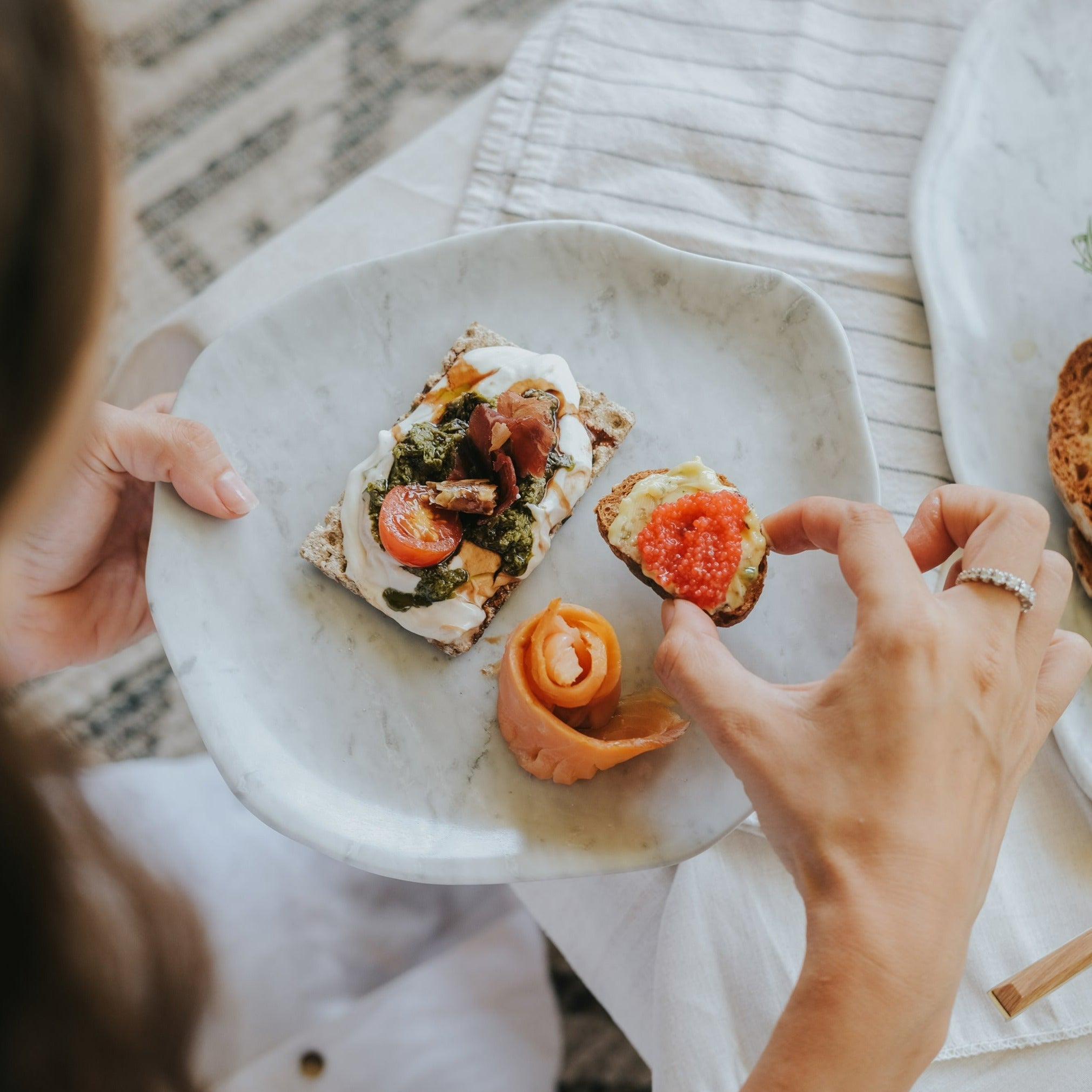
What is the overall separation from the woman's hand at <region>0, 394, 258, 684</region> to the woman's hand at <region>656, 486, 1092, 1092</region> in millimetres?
1056

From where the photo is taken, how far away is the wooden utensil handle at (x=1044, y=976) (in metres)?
1.48

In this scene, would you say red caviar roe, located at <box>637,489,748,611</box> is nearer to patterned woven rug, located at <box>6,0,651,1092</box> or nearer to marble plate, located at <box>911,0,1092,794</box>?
marble plate, located at <box>911,0,1092,794</box>

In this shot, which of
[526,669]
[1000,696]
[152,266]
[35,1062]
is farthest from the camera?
[152,266]

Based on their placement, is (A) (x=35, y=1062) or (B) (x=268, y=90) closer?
(A) (x=35, y=1062)

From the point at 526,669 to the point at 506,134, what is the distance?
4.42 ft

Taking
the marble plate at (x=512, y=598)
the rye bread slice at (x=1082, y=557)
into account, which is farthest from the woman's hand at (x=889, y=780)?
the rye bread slice at (x=1082, y=557)

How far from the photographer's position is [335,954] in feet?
5.88

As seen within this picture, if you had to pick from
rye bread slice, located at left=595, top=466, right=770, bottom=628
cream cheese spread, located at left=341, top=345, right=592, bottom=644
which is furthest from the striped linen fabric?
rye bread slice, located at left=595, top=466, right=770, bottom=628

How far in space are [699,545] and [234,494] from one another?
936 millimetres

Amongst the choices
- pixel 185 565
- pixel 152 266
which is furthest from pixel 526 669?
pixel 152 266

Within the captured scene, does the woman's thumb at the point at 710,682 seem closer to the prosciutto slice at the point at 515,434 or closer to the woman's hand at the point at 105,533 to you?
the prosciutto slice at the point at 515,434

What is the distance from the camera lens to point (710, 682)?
1280mm

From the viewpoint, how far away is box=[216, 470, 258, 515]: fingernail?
1.62 meters

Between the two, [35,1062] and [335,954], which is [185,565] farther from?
[35,1062]
